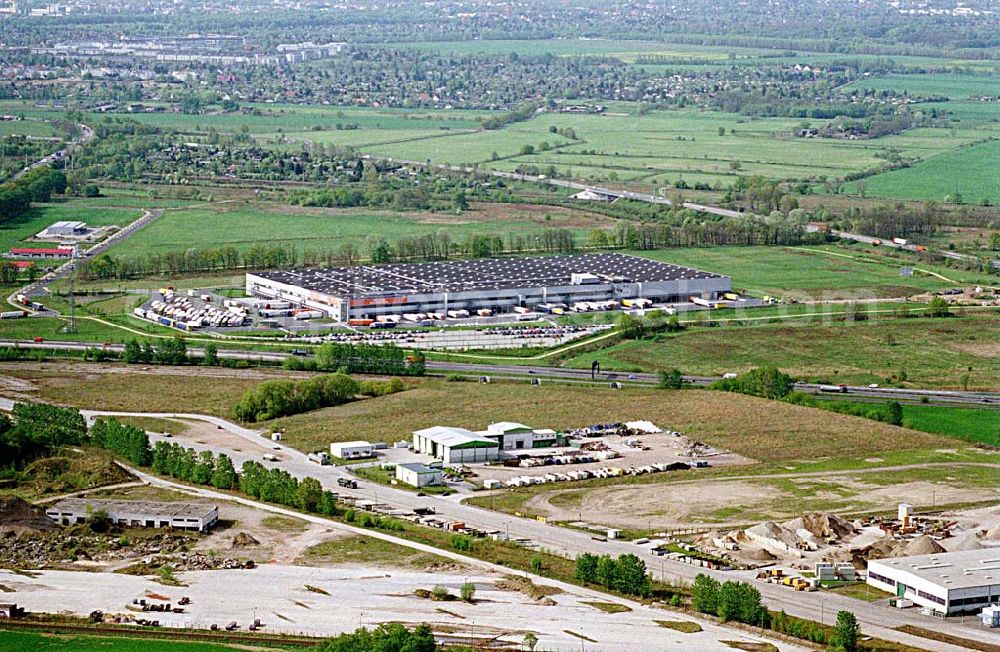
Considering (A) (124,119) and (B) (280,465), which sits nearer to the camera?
(B) (280,465)

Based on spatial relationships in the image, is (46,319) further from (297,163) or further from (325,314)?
(297,163)

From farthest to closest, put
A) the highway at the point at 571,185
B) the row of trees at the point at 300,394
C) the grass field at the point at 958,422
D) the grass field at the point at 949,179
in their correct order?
1. the grass field at the point at 949,179
2. the highway at the point at 571,185
3. the row of trees at the point at 300,394
4. the grass field at the point at 958,422

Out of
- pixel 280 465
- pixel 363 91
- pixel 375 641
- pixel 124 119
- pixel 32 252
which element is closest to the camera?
pixel 375 641

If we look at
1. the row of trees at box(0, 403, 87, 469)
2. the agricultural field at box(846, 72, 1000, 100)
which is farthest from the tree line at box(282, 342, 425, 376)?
the agricultural field at box(846, 72, 1000, 100)

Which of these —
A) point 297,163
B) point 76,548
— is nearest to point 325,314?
point 76,548

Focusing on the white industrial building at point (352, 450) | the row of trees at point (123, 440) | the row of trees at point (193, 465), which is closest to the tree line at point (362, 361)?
the white industrial building at point (352, 450)

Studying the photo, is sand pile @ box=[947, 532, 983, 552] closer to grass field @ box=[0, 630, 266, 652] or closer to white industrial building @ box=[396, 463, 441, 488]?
white industrial building @ box=[396, 463, 441, 488]

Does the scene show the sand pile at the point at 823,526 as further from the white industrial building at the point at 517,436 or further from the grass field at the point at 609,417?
the white industrial building at the point at 517,436
